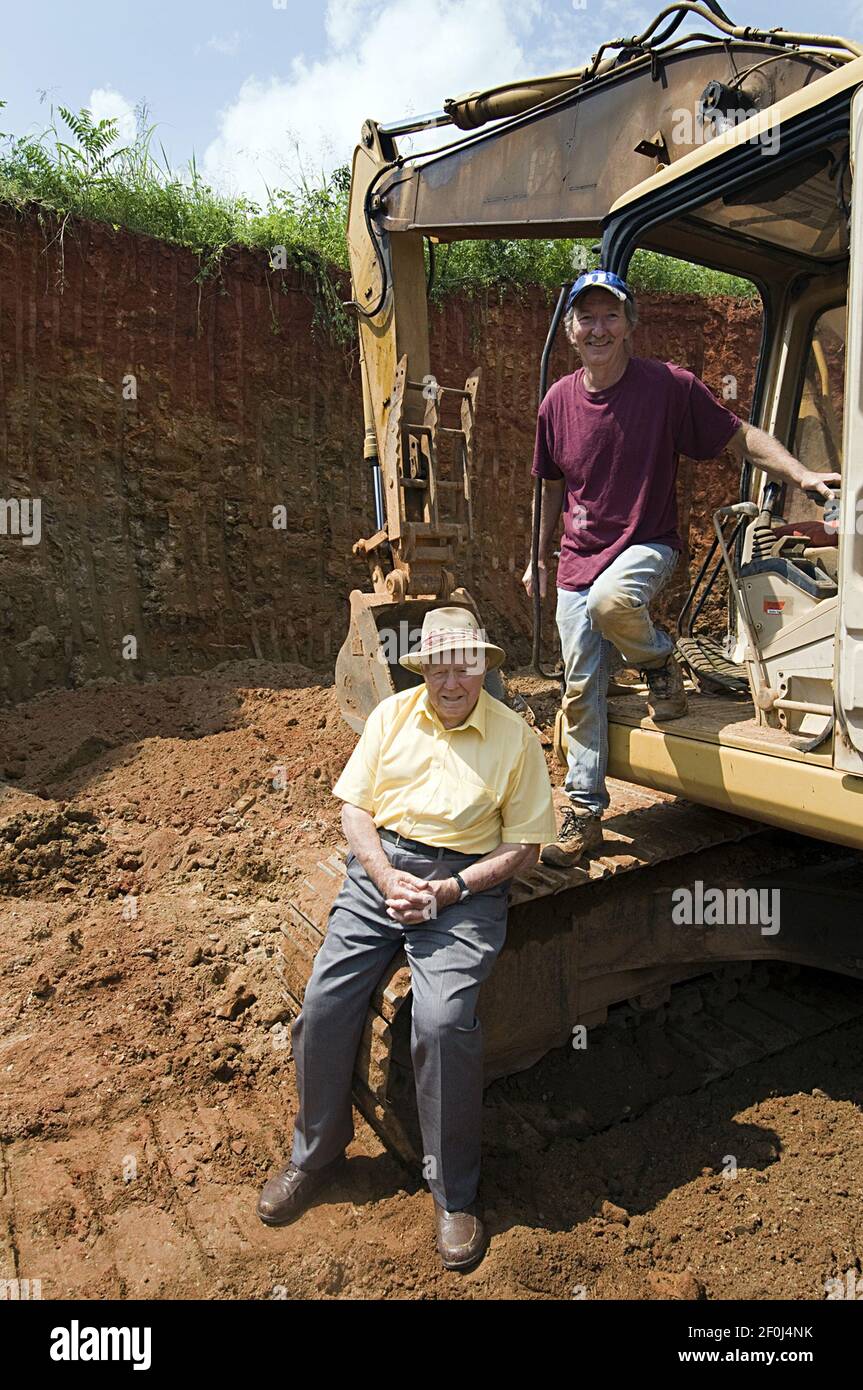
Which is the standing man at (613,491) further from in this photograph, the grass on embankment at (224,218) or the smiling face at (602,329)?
the grass on embankment at (224,218)

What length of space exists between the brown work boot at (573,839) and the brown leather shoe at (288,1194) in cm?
126

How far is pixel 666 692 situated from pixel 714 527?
62 cm

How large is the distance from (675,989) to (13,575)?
6.02 metres

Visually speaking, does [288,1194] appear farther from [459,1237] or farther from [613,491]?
[613,491]

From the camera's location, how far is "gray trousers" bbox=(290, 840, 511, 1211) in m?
2.71

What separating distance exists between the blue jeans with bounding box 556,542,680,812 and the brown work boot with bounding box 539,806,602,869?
0.14ft

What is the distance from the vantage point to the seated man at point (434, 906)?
274 cm

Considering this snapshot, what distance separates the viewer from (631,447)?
3.23m

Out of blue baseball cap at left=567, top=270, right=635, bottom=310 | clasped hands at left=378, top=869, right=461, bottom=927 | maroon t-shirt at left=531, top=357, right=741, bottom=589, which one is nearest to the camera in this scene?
clasped hands at left=378, top=869, right=461, bottom=927

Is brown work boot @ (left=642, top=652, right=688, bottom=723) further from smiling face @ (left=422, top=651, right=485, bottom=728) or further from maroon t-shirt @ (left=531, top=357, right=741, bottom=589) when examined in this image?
smiling face @ (left=422, top=651, right=485, bottom=728)

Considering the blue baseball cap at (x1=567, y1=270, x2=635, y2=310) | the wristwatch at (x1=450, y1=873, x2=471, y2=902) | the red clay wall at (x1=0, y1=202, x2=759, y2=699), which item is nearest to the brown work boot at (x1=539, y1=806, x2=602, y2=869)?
the wristwatch at (x1=450, y1=873, x2=471, y2=902)

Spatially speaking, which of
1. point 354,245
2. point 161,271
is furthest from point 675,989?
point 161,271

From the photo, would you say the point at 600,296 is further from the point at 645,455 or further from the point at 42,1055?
the point at 42,1055

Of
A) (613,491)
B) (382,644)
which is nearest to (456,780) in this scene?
(613,491)
